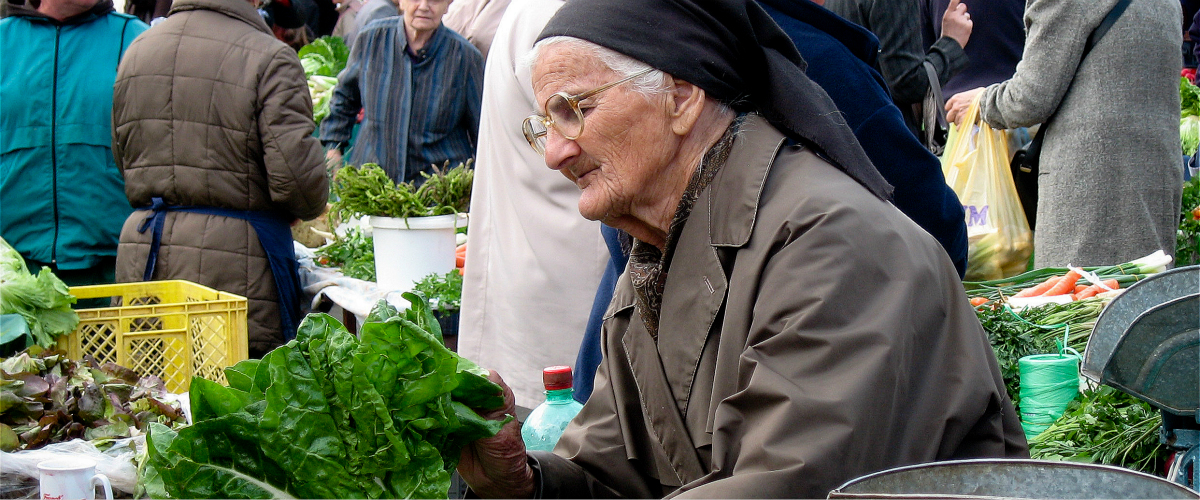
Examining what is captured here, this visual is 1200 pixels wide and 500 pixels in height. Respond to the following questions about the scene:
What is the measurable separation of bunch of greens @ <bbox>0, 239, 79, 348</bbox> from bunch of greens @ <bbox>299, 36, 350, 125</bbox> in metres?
5.06

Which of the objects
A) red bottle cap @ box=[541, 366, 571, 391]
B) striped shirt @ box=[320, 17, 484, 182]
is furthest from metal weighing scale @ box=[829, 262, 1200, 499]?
striped shirt @ box=[320, 17, 484, 182]

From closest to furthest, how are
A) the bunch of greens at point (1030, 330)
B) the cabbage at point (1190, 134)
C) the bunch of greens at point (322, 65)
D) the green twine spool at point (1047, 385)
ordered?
the green twine spool at point (1047, 385) → the bunch of greens at point (1030, 330) → the cabbage at point (1190, 134) → the bunch of greens at point (322, 65)

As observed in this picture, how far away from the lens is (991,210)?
4.47 m

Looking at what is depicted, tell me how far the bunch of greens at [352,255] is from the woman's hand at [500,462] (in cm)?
320

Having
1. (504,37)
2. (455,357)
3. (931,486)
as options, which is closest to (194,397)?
(455,357)

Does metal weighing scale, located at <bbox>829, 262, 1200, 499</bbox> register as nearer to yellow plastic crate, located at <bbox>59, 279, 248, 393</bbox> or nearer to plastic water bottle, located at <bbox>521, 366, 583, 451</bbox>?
plastic water bottle, located at <bbox>521, 366, 583, 451</bbox>

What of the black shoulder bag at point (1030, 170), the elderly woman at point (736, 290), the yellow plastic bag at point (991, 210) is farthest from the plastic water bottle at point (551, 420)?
the black shoulder bag at point (1030, 170)

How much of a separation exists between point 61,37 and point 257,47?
1027mm

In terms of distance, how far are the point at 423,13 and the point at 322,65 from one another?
3.33 m

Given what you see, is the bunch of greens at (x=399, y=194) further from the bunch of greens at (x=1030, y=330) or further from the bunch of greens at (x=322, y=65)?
the bunch of greens at (x=322, y=65)

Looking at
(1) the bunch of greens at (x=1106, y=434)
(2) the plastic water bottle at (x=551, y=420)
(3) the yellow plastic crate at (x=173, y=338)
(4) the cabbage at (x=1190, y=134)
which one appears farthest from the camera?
(4) the cabbage at (x=1190, y=134)

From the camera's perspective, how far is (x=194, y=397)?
1.65 m

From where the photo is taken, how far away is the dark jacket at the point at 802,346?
1.48m

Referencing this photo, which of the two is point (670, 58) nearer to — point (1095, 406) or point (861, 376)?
point (861, 376)
